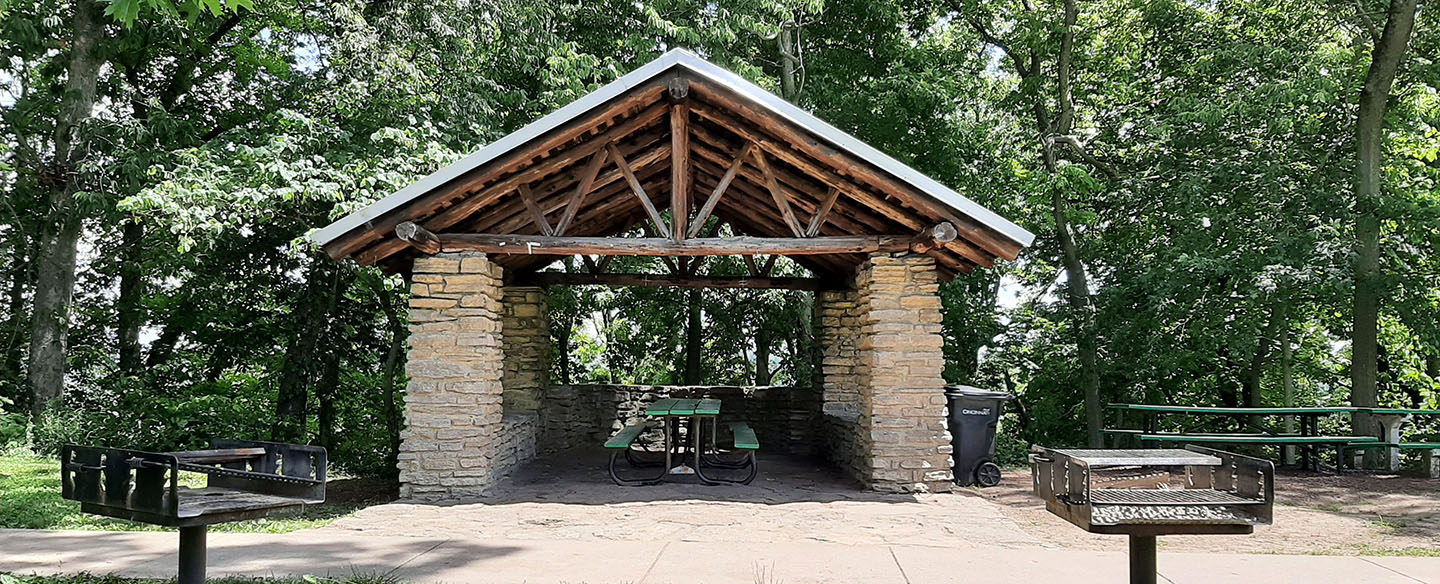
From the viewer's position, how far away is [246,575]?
5.08m

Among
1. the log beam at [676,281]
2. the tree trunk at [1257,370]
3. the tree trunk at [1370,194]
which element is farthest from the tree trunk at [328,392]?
the tree trunk at [1370,194]

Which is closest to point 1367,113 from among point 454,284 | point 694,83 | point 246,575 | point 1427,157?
point 1427,157

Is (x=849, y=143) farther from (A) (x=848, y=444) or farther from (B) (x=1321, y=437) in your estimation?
(B) (x=1321, y=437)

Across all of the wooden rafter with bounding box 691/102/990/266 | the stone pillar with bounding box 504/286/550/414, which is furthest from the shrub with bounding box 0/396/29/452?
the wooden rafter with bounding box 691/102/990/266

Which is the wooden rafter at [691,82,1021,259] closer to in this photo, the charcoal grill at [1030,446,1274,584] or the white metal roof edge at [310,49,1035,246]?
the white metal roof edge at [310,49,1035,246]

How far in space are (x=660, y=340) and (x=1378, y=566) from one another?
1459 centimetres

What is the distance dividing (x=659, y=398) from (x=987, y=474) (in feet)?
19.4

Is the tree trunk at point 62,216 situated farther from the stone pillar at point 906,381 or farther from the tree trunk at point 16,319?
the stone pillar at point 906,381

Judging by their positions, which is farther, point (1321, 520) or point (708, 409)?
point (708, 409)

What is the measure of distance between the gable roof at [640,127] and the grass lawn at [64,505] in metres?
2.36

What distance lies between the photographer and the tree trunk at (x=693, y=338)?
1734 cm

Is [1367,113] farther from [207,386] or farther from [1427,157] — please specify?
[207,386]

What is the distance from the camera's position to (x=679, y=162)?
27.2ft

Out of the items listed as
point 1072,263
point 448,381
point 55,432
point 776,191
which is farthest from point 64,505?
point 1072,263
